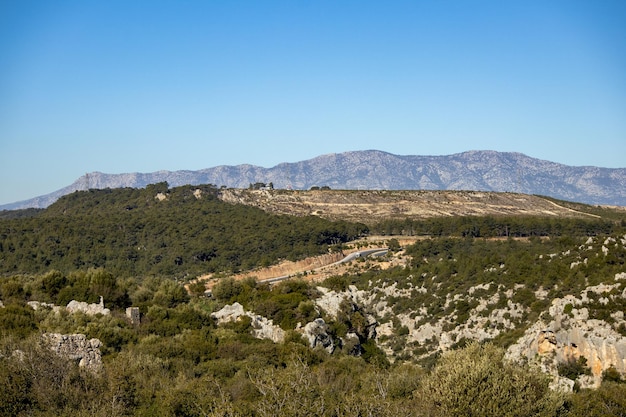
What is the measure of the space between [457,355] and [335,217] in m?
88.5

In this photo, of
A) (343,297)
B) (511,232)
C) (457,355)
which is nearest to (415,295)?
(343,297)

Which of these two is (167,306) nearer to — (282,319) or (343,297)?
(282,319)

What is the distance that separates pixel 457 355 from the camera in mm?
20656

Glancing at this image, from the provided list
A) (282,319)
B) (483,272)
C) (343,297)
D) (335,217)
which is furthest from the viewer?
(335,217)

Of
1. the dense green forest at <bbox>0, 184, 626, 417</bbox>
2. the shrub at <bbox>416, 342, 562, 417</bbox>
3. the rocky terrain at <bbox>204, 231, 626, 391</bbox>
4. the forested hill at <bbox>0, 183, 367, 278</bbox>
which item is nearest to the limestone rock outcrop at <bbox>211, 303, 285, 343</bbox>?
the rocky terrain at <bbox>204, 231, 626, 391</bbox>

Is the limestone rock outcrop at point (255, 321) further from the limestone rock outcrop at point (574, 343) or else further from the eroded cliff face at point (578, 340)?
the limestone rock outcrop at point (574, 343)

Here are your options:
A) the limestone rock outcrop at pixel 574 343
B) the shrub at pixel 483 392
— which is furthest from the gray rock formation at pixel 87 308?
the limestone rock outcrop at pixel 574 343

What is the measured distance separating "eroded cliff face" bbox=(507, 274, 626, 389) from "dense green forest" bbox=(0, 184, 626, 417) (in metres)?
0.56

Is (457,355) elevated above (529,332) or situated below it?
above

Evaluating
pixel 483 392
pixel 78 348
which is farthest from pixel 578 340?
pixel 78 348

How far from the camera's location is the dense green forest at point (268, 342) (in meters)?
17.7

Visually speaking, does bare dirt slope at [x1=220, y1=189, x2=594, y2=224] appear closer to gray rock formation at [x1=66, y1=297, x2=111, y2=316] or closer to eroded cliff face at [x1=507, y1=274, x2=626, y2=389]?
eroded cliff face at [x1=507, y1=274, x2=626, y2=389]

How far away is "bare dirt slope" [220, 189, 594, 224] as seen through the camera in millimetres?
114312

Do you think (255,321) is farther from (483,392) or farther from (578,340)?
(578,340)
